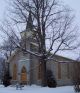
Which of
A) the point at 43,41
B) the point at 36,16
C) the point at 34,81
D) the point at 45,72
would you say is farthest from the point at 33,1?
the point at 34,81

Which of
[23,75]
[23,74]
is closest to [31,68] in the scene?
[23,74]

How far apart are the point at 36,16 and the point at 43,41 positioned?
356 cm

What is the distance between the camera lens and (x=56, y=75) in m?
41.9

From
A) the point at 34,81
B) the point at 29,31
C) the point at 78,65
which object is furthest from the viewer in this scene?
the point at 34,81

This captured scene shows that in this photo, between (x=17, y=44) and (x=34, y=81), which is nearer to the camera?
(x=17, y=44)

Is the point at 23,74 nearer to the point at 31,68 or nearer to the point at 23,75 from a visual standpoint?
the point at 23,75

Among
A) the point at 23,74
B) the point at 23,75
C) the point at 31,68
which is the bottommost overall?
the point at 23,75

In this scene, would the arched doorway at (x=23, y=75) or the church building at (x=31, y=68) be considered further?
the arched doorway at (x=23, y=75)

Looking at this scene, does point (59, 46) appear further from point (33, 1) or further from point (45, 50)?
point (33, 1)

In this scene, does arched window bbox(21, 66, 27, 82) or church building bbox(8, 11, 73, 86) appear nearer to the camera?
church building bbox(8, 11, 73, 86)

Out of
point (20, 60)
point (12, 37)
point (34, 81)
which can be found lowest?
point (34, 81)

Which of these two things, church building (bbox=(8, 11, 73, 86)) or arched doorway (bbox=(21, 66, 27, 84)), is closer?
church building (bbox=(8, 11, 73, 86))

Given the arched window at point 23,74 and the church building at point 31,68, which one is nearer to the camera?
the church building at point 31,68

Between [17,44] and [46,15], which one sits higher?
[46,15]
